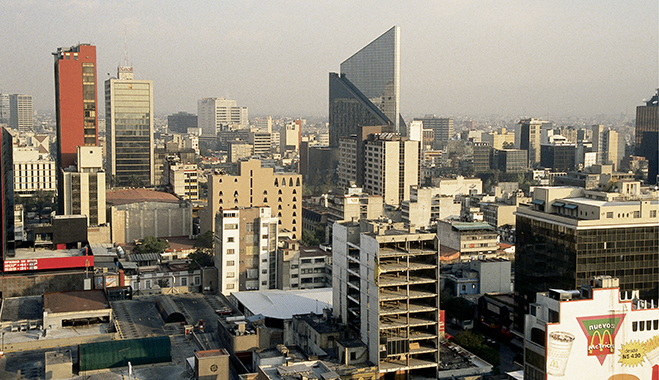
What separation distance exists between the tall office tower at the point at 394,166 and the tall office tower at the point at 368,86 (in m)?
26.2

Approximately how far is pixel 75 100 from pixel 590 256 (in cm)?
3618

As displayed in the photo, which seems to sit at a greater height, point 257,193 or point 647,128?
point 647,128

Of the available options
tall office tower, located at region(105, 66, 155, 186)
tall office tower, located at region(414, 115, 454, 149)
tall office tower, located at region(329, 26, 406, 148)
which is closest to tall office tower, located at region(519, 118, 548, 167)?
tall office tower, located at region(329, 26, 406, 148)

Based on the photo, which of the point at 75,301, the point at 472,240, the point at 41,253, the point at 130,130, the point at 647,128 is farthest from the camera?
the point at 647,128

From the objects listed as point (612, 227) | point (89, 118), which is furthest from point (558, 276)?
point (89, 118)

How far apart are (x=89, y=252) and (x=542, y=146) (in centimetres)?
6746

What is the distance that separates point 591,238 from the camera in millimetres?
23250

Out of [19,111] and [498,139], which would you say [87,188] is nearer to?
[498,139]

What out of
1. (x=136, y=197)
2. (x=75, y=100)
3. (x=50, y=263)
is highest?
(x=75, y=100)

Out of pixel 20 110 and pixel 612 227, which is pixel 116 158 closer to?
pixel 612 227

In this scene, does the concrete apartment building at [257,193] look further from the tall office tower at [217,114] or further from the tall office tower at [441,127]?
the tall office tower at [217,114]

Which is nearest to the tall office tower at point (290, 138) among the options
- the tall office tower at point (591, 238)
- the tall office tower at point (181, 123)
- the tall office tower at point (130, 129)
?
the tall office tower at point (181, 123)

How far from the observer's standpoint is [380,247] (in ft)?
68.3

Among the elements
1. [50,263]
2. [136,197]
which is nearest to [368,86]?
[136,197]
